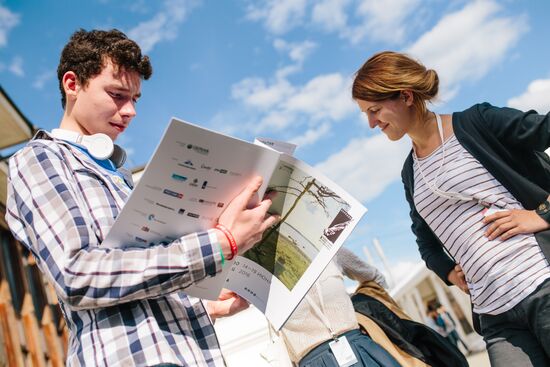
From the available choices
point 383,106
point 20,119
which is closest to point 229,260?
point 383,106

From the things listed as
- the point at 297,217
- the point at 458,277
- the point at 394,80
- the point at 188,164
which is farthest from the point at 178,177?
the point at 458,277

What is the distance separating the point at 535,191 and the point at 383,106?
2.53ft

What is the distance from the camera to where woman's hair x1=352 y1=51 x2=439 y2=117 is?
7.48ft

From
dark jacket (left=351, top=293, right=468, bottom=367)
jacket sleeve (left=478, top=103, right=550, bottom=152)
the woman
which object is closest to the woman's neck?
the woman

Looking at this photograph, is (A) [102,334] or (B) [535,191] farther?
(B) [535,191]

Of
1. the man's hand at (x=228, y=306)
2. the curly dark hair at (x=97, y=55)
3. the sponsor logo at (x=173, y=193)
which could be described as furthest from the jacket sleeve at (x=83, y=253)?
the man's hand at (x=228, y=306)

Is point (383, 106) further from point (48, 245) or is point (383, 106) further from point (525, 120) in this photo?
point (48, 245)

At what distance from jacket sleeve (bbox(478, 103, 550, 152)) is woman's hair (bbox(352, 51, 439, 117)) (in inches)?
12.0

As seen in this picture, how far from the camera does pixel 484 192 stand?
2.08m

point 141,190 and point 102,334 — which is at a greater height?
point 141,190

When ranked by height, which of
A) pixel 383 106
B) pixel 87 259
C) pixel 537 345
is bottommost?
pixel 537 345

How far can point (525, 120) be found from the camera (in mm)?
1988

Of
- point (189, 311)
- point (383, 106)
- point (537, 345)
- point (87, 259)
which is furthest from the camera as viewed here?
point (383, 106)

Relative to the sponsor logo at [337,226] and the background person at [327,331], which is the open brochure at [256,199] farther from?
the background person at [327,331]
